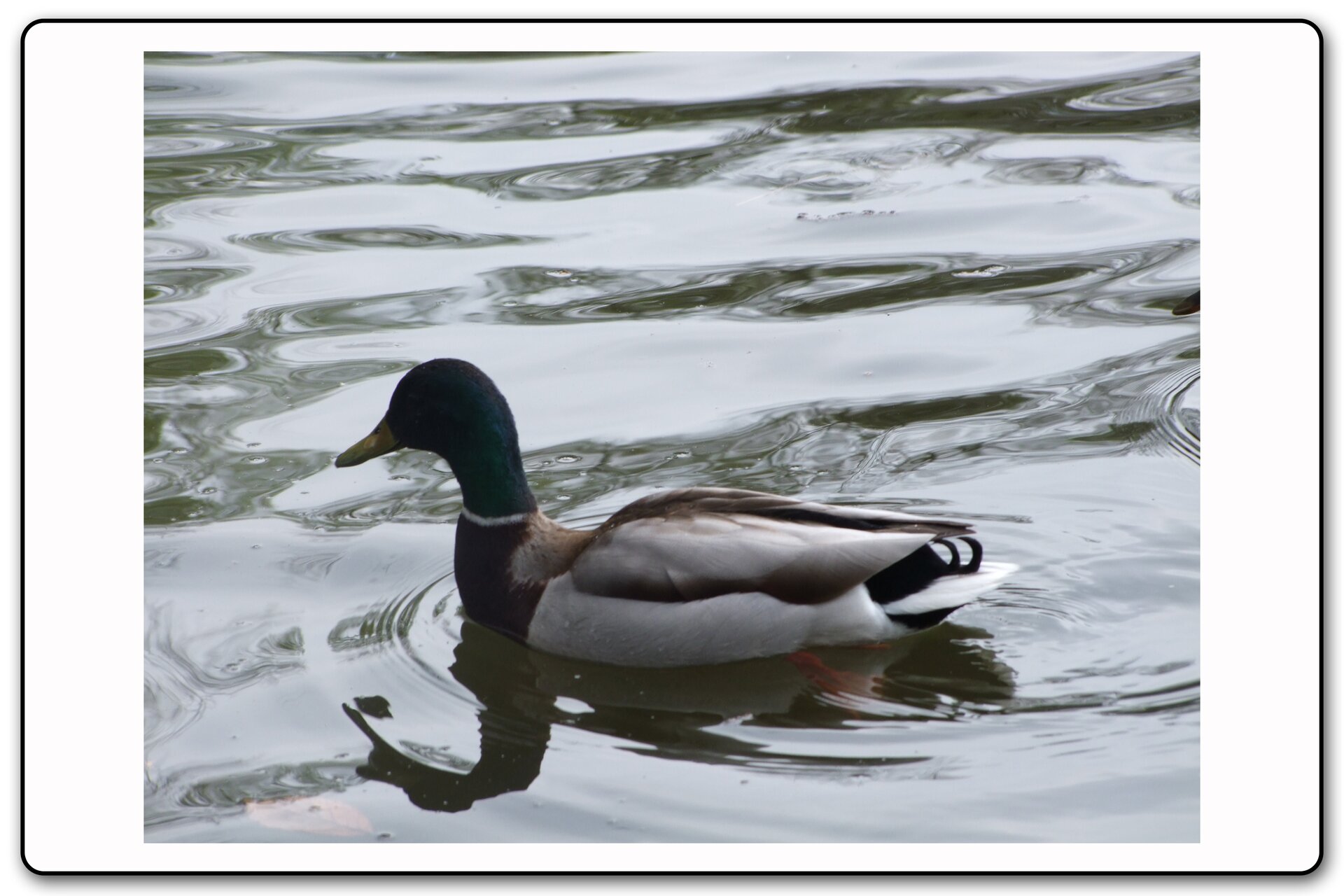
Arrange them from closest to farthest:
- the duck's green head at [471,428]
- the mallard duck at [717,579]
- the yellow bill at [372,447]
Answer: the mallard duck at [717,579]
the duck's green head at [471,428]
the yellow bill at [372,447]

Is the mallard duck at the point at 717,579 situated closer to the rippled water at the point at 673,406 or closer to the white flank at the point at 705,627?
the white flank at the point at 705,627

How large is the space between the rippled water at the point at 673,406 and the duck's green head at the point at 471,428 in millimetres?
488

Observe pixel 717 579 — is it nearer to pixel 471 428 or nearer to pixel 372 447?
pixel 471 428

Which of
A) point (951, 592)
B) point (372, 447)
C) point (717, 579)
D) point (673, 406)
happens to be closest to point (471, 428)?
point (372, 447)

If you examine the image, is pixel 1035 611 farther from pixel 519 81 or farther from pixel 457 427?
pixel 519 81

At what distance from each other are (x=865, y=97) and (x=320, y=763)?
6251 millimetres

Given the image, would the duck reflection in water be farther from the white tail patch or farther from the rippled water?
the white tail patch

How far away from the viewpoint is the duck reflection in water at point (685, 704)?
4895 mm

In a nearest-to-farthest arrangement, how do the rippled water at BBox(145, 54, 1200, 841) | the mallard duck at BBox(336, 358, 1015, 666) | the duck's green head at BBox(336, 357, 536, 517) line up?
the rippled water at BBox(145, 54, 1200, 841) < the mallard duck at BBox(336, 358, 1015, 666) < the duck's green head at BBox(336, 357, 536, 517)

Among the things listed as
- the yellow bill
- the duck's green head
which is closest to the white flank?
the duck's green head

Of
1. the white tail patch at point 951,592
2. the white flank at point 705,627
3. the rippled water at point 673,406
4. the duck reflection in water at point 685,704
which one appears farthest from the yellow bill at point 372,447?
the white tail patch at point 951,592

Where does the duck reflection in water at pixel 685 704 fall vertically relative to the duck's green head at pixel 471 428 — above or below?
below

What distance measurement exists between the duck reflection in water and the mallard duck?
0.07 meters

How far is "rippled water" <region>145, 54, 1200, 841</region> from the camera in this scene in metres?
4.80
